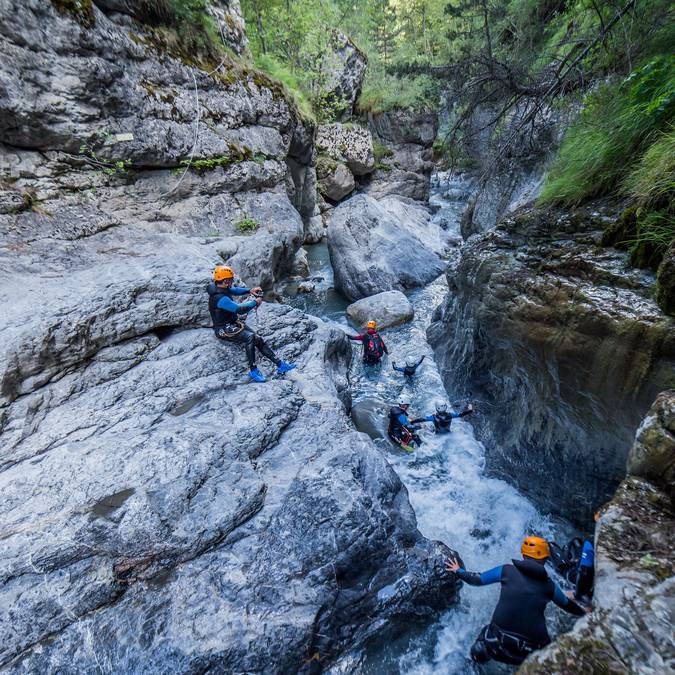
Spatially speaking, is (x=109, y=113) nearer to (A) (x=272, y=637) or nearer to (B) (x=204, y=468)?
(B) (x=204, y=468)

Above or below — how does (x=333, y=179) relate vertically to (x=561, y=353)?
above

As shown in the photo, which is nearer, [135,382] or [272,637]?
[272,637]

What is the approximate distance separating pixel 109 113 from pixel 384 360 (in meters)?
10.8

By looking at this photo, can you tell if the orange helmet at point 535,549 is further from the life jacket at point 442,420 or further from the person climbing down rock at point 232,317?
the person climbing down rock at point 232,317

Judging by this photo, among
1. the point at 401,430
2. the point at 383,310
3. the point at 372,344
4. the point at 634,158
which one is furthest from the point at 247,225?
the point at 634,158

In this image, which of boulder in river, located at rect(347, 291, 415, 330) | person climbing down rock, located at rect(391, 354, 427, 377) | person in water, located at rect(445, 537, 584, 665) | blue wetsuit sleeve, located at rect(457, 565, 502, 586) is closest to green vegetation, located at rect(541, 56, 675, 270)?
person in water, located at rect(445, 537, 584, 665)

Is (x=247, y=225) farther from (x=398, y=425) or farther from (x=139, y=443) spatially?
(x=139, y=443)

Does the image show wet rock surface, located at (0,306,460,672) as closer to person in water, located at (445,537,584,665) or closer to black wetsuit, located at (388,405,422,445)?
person in water, located at (445,537,584,665)

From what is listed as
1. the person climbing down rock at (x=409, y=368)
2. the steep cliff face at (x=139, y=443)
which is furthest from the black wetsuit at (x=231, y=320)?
the person climbing down rock at (x=409, y=368)

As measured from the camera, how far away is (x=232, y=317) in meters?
6.70

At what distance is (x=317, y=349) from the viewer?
7836 mm

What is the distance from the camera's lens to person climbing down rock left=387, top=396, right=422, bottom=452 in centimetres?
770

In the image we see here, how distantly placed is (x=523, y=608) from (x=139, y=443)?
5019mm

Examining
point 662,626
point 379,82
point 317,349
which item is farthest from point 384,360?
point 379,82
